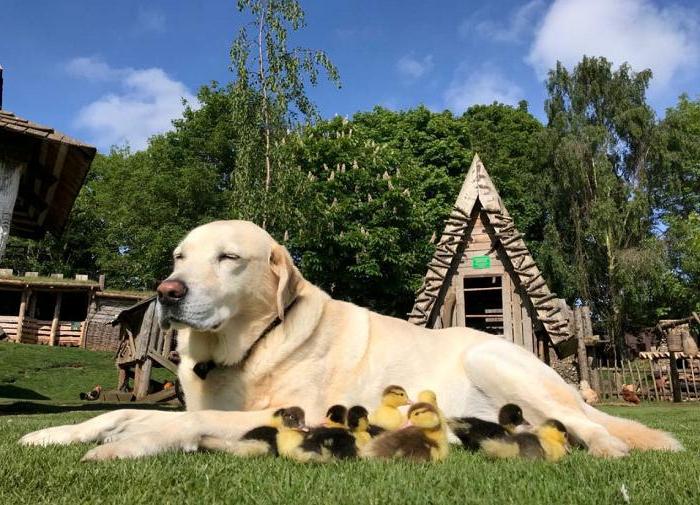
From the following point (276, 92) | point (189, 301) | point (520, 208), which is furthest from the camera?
point (520, 208)

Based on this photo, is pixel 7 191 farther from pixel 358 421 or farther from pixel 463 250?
pixel 463 250

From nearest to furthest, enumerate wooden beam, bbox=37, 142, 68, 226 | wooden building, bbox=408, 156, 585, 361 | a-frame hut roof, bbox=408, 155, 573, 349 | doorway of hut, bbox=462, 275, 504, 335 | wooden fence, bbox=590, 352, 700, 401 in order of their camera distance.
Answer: wooden beam, bbox=37, 142, 68, 226 < a-frame hut roof, bbox=408, 155, 573, 349 < wooden building, bbox=408, 156, 585, 361 < doorway of hut, bbox=462, 275, 504, 335 < wooden fence, bbox=590, 352, 700, 401

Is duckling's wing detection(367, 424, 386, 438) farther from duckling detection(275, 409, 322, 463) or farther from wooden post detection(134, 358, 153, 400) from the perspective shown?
wooden post detection(134, 358, 153, 400)

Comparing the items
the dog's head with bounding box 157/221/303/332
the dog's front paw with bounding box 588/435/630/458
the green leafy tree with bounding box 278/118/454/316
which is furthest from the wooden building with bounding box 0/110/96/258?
the green leafy tree with bounding box 278/118/454/316

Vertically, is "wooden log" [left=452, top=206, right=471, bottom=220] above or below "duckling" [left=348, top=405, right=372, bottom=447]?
above

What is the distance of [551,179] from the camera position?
117 feet

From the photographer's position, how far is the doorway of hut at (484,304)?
55.2 ft

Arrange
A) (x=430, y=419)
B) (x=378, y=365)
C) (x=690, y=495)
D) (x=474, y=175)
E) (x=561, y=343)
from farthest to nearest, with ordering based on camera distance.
→ (x=474, y=175) → (x=561, y=343) → (x=378, y=365) → (x=430, y=419) → (x=690, y=495)

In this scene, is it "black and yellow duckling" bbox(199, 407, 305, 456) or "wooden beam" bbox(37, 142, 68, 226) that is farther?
"wooden beam" bbox(37, 142, 68, 226)

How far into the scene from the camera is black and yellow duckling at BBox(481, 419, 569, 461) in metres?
3.33

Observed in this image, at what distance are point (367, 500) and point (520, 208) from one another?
36.5 metres

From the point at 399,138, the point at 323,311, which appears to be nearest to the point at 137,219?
the point at 399,138

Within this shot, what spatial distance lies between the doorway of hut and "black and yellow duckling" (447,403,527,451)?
12.8 m

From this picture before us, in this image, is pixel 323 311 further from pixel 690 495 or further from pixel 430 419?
pixel 690 495
